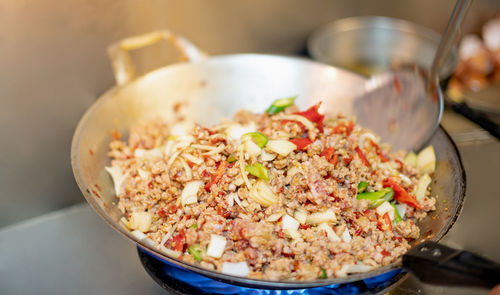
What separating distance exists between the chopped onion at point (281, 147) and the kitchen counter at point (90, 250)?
60 centimetres

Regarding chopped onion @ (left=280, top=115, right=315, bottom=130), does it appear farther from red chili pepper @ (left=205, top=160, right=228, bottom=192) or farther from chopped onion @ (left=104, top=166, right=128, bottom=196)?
chopped onion @ (left=104, top=166, right=128, bottom=196)

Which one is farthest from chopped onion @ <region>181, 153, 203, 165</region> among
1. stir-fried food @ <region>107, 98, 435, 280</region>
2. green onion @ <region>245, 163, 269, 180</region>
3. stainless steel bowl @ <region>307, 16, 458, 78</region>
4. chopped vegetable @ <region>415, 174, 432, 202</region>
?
stainless steel bowl @ <region>307, 16, 458, 78</region>

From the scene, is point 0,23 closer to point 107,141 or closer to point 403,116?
point 107,141

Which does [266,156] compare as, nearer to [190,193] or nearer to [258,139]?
[258,139]

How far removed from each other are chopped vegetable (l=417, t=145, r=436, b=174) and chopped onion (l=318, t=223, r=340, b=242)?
19.5 inches

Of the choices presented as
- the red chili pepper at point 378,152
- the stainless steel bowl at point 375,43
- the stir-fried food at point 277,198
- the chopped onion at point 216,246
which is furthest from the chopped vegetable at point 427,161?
the stainless steel bowl at point 375,43

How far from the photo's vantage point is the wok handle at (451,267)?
887 mm

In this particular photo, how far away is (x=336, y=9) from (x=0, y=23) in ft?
6.94

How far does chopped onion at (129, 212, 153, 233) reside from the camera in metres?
1.28

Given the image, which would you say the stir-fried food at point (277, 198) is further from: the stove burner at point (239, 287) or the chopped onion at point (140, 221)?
the stove burner at point (239, 287)

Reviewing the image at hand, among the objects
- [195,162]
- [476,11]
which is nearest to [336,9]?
[476,11]

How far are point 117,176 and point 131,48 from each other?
0.90 meters

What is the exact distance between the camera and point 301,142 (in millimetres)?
1376

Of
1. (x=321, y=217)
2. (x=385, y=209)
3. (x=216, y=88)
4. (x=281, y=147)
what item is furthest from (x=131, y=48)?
(x=385, y=209)
